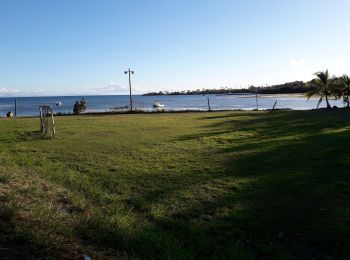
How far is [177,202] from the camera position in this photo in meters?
7.62

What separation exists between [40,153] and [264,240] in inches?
375

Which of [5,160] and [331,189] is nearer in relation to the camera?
[331,189]

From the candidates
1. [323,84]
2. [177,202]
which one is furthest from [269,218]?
[323,84]

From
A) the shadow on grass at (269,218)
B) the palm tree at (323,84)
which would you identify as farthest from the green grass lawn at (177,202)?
the palm tree at (323,84)

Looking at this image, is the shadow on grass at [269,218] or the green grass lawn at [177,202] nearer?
the green grass lawn at [177,202]

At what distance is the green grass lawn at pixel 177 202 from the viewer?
16.8 feet

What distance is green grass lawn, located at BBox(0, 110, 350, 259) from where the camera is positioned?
16.8ft

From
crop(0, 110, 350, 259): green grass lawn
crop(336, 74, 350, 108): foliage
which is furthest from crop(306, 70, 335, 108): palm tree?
crop(0, 110, 350, 259): green grass lawn

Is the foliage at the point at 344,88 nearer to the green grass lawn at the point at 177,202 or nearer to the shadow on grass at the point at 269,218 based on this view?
the green grass lawn at the point at 177,202

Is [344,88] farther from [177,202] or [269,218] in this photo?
[269,218]

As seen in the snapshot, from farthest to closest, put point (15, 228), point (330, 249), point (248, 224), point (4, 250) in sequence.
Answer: point (248, 224) < point (330, 249) < point (15, 228) < point (4, 250)

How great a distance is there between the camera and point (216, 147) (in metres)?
14.7


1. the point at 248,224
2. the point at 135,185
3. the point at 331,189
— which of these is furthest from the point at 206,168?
the point at 248,224

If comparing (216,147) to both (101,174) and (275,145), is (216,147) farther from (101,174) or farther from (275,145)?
(101,174)
